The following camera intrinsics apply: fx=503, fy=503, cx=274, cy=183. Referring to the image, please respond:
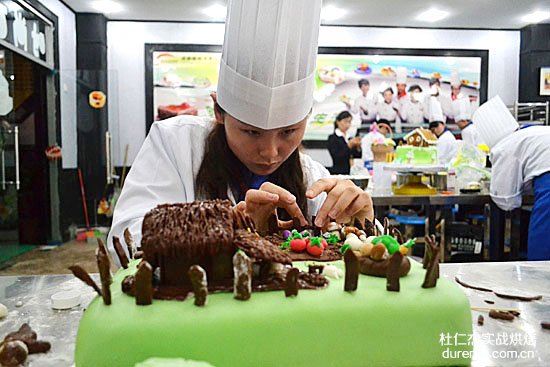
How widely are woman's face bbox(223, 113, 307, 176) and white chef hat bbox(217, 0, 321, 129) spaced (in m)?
0.03

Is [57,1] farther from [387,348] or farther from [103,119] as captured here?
[387,348]

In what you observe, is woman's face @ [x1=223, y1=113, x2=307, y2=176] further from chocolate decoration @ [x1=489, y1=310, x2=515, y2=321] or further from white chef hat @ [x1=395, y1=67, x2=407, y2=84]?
white chef hat @ [x1=395, y1=67, x2=407, y2=84]

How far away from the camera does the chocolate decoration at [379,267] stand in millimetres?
982

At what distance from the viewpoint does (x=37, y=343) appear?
0.95 m

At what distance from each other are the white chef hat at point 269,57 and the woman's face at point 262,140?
35 millimetres

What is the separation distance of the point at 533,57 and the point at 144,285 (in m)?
9.18

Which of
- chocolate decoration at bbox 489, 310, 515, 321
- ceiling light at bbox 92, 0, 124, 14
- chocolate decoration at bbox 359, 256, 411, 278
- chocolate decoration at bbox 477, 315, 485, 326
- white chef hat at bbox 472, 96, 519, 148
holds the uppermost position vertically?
ceiling light at bbox 92, 0, 124, 14

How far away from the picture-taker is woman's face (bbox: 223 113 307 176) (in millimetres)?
1564

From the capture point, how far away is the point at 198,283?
0.83 meters

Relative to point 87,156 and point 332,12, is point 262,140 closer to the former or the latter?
point 87,156

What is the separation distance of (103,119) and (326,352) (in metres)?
6.64

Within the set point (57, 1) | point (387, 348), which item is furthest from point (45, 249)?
point (387, 348)

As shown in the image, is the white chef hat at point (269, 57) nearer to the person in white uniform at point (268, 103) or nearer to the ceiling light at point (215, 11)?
the person in white uniform at point (268, 103)

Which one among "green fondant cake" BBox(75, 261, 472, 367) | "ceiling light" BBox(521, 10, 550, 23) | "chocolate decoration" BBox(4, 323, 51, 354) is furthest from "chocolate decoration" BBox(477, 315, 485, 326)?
"ceiling light" BBox(521, 10, 550, 23)
